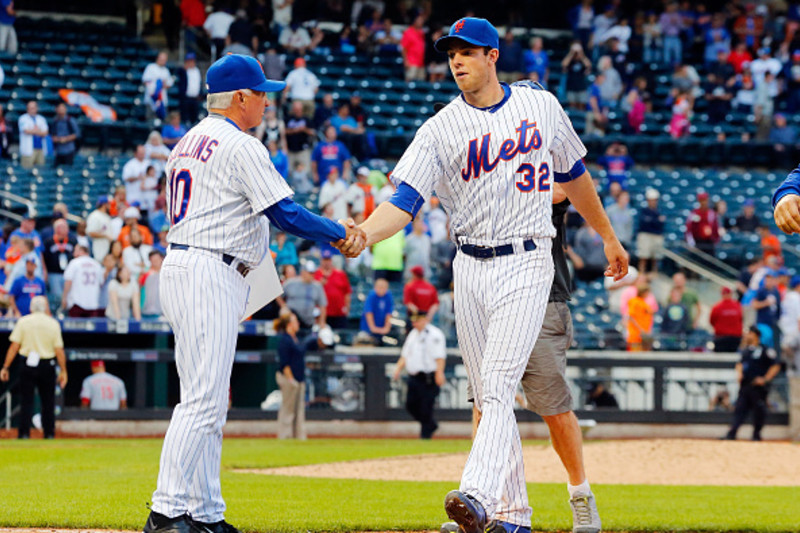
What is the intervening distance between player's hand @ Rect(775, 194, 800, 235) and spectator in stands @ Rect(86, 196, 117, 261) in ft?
47.5

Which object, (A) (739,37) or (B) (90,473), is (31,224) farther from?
(A) (739,37)

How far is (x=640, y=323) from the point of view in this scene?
1891 cm

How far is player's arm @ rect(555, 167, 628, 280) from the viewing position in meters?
6.46

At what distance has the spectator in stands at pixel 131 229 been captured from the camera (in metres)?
18.0

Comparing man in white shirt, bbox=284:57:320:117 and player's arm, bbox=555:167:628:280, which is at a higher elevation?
man in white shirt, bbox=284:57:320:117

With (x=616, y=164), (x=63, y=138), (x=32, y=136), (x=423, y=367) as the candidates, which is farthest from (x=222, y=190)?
(x=616, y=164)

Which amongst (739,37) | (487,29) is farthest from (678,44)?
Answer: (487,29)

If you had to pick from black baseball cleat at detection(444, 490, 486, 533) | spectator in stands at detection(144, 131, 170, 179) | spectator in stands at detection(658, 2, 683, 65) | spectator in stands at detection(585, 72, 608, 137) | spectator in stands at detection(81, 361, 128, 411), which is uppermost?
spectator in stands at detection(658, 2, 683, 65)

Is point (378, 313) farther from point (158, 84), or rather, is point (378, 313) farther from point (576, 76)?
point (576, 76)

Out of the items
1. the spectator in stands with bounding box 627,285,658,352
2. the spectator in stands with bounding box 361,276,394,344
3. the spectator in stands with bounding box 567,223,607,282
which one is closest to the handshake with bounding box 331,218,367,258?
the spectator in stands with bounding box 361,276,394,344

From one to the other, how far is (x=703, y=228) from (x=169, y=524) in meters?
17.6

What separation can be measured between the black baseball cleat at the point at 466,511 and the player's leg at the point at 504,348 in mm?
170

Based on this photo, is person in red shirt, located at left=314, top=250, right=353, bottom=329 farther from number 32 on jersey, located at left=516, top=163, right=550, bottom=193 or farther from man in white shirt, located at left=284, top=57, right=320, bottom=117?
number 32 on jersey, located at left=516, top=163, right=550, bottom=193

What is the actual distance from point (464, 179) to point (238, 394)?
12000 millimetres
